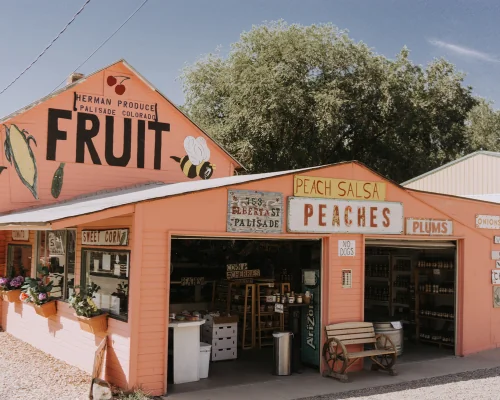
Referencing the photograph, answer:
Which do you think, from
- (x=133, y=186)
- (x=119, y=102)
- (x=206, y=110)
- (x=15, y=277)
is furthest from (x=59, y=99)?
(x=206, y=110)

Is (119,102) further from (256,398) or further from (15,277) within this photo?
(256,398)

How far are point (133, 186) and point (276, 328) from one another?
5.03 meters

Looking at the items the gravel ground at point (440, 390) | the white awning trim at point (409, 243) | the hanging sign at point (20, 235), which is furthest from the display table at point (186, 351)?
the hanging sign at point (20, 235)

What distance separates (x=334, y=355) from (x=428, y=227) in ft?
11.4

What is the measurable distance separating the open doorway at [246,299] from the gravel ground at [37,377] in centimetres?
154

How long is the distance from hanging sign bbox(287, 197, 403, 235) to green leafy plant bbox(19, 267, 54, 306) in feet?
16.8

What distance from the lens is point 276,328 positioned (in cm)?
1332

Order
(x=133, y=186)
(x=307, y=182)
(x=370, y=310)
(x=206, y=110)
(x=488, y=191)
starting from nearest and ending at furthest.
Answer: (x=307, y=182) < (x=133, y=186) < (x=370, y=310) < (x=488, y=191) < (x=206, y=110)

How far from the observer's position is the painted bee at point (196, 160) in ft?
52.5

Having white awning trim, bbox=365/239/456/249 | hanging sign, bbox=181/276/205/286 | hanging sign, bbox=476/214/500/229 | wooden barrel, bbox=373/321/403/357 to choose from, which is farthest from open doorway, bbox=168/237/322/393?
hanging sign, bbox=476/214/500/229

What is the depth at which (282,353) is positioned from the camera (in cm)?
1034

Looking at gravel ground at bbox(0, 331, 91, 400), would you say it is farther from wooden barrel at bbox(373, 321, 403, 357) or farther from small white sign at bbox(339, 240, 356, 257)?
wooden barrel at bbox(373, 321, 403, 357)

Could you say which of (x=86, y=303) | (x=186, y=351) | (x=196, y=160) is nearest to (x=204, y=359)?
(x=186, y=351)

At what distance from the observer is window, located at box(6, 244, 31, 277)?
13672 mm
